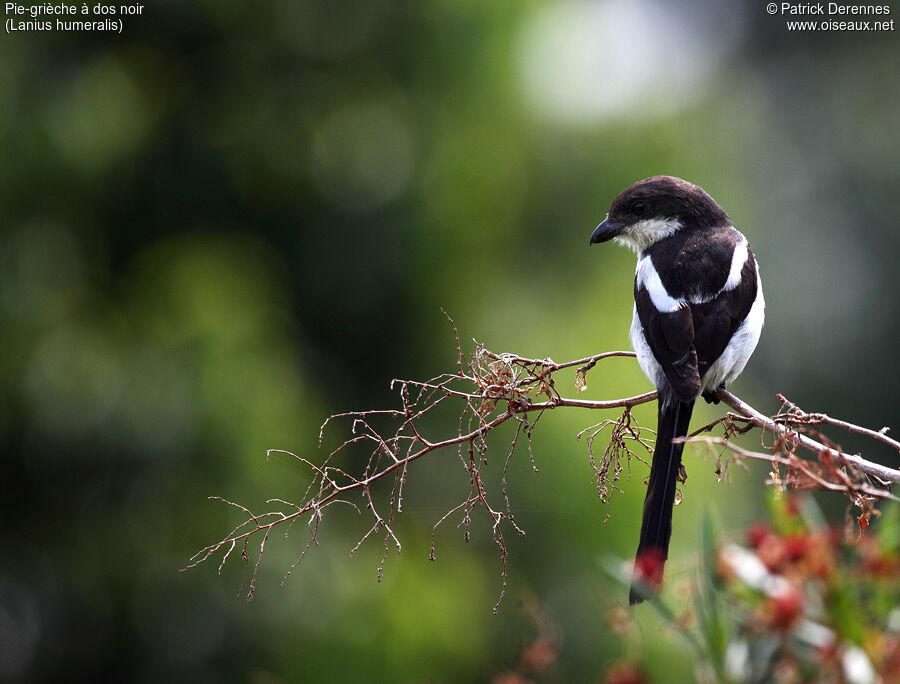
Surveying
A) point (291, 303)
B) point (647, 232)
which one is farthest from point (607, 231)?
point (291, 303)

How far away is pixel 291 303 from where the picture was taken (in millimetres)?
7016

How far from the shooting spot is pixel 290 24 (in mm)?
6980

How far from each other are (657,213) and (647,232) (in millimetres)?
77

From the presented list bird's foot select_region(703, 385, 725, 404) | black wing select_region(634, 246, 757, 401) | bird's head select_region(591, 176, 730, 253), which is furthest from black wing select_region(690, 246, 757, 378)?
bird's head select_region(591, 176, 730, 253)

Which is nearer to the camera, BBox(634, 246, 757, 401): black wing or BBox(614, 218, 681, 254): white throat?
BBox(634, 246, 757, 401): black wing

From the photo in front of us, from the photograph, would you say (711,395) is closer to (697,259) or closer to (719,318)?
(719,318)

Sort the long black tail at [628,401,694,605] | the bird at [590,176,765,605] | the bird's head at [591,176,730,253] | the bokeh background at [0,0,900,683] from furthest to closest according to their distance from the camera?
1. the bokeh background at [0,0,900,683]
2. the bird's head at [591,176,730,253]
3. the bird at [590,176,765,605]
4. the long black tail at [628,401,694,605]

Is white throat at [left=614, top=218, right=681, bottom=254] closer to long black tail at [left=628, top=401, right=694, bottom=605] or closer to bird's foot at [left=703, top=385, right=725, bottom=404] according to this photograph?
bird's foot at [left=703, top=385, right=725, bottom=404]

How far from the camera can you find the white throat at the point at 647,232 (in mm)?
3471

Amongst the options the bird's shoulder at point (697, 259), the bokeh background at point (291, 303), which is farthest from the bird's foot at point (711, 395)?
the bokeh background at point (291, 303)

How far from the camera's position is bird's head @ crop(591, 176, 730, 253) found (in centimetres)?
346

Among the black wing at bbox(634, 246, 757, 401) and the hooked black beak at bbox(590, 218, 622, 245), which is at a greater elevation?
the hooked black beak at bbox(590, 218, 622, 245)

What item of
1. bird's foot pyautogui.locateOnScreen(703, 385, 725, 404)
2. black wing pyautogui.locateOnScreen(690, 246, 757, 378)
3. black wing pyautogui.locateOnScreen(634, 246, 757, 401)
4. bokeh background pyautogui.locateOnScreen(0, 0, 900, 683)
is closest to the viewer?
black wing pyautogui.locateOnScreen(634, 246, 757, 401)

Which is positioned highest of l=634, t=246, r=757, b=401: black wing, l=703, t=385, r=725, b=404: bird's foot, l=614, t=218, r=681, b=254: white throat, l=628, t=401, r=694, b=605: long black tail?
l=614, t=218, r=681, b=254: white throat
